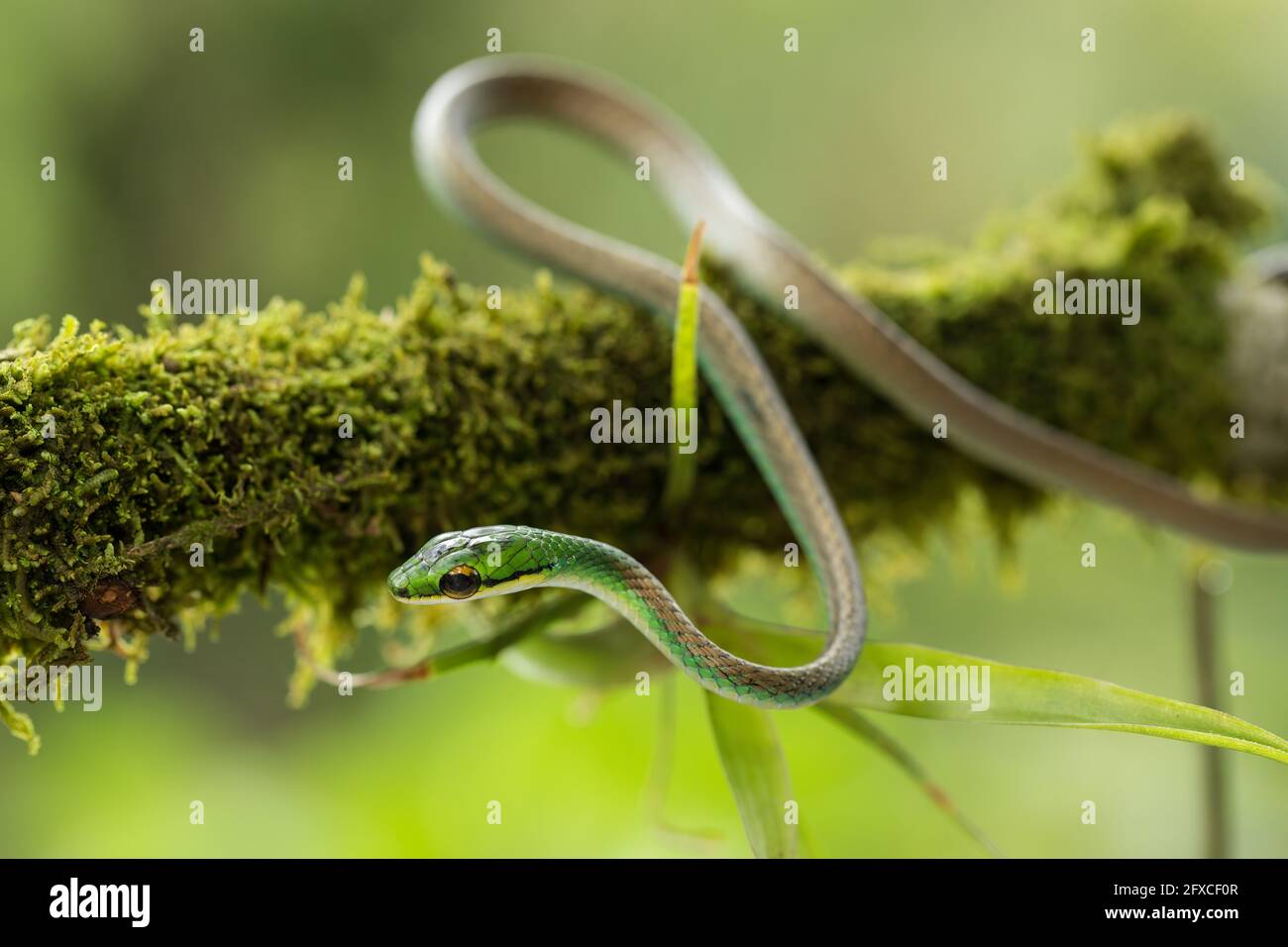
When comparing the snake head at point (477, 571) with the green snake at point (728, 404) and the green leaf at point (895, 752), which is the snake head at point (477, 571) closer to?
the green snake at point (728, 404)

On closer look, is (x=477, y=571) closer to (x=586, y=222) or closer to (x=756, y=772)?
(x=756, y=772)

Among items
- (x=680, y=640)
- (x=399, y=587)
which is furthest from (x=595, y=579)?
(x=399, y=587)

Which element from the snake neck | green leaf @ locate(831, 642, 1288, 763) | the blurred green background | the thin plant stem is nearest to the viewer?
green leaf @ locate(831, 642, 1288, 763)

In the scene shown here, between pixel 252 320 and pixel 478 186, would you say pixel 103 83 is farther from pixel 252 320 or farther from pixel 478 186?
pixel 252 320

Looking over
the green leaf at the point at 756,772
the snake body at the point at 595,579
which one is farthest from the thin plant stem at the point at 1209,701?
the snake body at the point at 595,579

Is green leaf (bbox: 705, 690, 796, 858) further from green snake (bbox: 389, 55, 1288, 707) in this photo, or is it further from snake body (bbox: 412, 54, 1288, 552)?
snake body (bbox: 412, 54, 1288, 552)

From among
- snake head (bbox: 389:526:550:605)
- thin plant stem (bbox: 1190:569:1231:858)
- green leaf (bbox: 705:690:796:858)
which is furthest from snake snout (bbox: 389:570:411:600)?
thin plant stem (bbox: 1190:569:1231:858)
